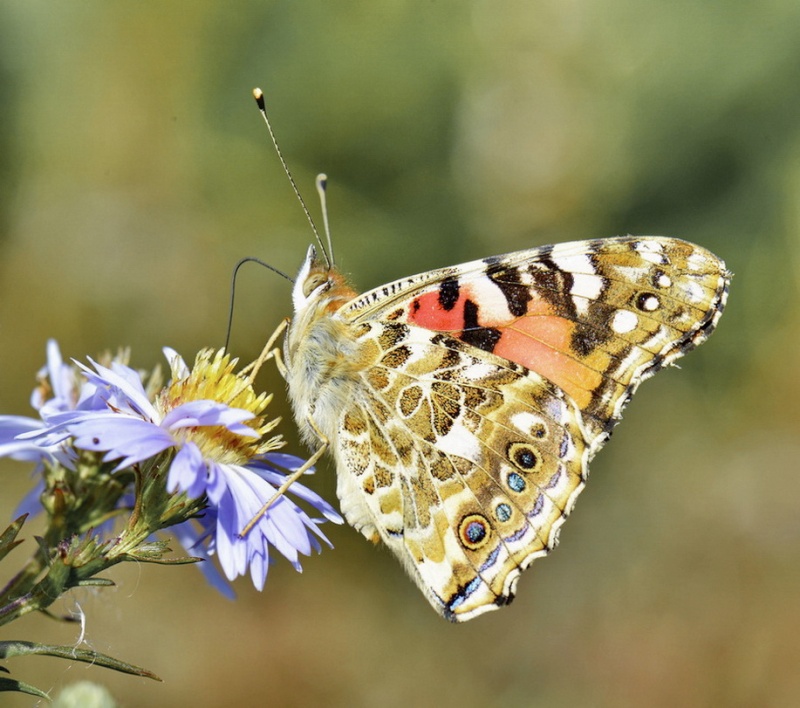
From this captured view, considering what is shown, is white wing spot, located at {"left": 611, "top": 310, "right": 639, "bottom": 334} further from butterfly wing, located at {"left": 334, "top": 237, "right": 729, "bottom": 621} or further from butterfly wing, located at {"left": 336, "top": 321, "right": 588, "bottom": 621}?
butterfly wing, located at {"left": 336, "top": 321, "right": 588, "bottom": 621}

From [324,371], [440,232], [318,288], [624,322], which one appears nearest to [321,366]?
[324,371]

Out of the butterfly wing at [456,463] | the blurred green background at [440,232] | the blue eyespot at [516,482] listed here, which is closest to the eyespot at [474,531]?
the butterfly wing at [456,463]

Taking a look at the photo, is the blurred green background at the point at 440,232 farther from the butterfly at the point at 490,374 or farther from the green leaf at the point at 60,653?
the green leaf at the point at 60,653

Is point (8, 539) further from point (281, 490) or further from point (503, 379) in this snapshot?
point (503, 379)

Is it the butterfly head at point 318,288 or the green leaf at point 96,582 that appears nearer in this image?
the green leaf at point 96,582

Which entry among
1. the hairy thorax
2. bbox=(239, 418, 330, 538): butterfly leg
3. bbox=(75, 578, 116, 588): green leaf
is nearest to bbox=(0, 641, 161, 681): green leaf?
bbox=(75, 578, 116, 588): green leaf

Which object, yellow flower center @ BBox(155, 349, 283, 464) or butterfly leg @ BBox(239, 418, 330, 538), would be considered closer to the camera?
butterfly leg @ BBox(239, 418, 330, 538)
